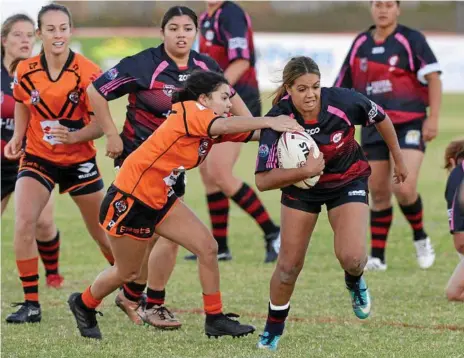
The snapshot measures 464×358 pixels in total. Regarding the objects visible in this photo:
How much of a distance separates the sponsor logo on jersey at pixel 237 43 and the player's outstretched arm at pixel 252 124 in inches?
135

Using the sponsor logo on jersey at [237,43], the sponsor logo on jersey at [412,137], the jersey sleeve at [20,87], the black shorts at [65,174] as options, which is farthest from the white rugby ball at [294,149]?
the sponsor logo on jersey at [237,43]

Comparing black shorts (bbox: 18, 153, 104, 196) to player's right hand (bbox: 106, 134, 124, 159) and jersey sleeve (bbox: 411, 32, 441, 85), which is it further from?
jersey sleeve (bbox: 411, 32, 441, 85)

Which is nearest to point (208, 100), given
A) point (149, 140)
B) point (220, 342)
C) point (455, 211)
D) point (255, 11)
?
point (149, 140)

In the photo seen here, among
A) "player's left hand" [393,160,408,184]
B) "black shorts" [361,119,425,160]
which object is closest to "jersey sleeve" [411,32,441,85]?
"black shorts" [361,119,425,160]

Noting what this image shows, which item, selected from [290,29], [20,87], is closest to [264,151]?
[20,87]

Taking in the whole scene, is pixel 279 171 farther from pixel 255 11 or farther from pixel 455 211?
pixel 255 11

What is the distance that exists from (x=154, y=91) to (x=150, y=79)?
0.08 m

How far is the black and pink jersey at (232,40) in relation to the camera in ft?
28.3

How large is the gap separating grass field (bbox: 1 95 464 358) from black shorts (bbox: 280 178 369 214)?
756mm

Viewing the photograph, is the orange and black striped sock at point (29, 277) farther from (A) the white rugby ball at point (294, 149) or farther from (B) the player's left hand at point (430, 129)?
(B) the player's left hand at point (430, 129)

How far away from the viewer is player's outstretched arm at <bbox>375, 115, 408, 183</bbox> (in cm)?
573

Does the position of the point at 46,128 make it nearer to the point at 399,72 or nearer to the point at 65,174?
the point at 65,174

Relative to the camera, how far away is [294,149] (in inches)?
207

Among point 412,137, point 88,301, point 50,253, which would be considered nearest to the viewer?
point 88,301
